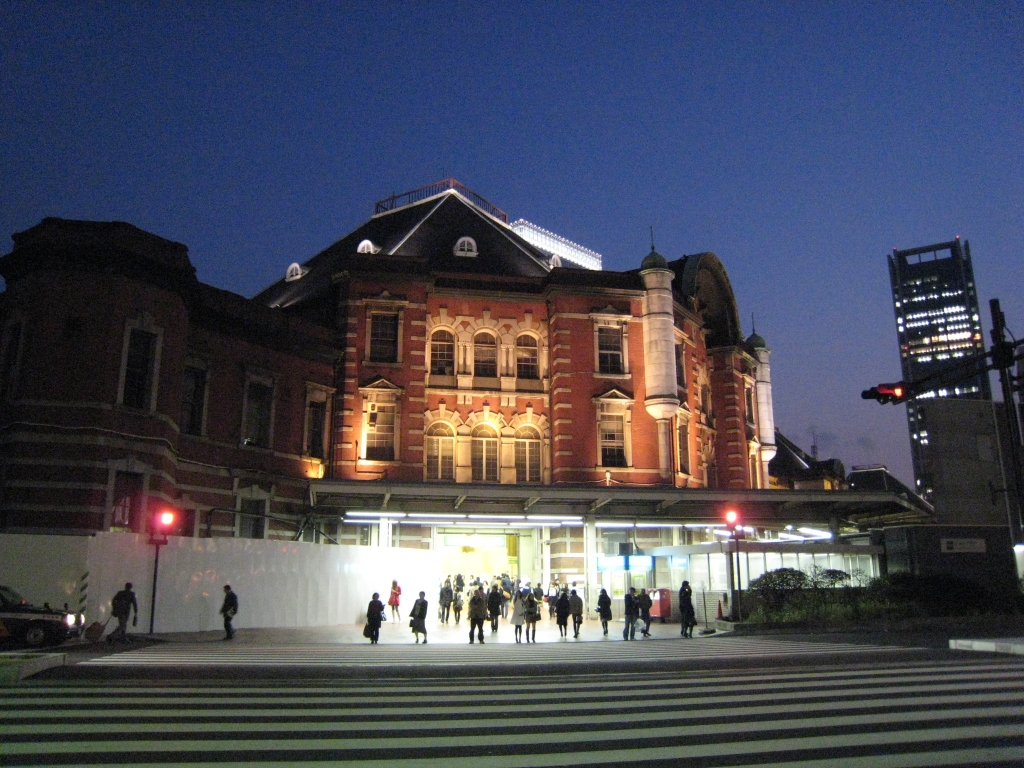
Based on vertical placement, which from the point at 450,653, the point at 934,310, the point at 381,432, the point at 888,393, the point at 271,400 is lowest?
the point at 450,653

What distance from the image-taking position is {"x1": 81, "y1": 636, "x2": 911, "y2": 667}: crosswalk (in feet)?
51.1

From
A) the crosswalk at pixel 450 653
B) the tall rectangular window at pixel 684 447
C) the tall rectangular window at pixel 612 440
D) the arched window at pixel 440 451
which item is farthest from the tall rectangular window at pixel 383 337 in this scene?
the crosswalk at pixel 450 653

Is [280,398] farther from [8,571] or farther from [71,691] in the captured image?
[71,691]

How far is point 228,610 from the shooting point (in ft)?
75.4

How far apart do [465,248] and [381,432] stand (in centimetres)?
1013

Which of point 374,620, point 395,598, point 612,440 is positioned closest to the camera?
point 374,620

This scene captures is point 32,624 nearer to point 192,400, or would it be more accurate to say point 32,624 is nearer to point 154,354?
point 154,354

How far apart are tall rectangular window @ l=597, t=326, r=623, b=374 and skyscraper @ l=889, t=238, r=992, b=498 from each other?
167529 millimetres

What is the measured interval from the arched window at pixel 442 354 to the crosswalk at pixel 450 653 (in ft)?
60.8

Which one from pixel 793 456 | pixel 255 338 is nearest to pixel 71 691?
pixel 255 338

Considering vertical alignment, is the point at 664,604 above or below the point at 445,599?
below

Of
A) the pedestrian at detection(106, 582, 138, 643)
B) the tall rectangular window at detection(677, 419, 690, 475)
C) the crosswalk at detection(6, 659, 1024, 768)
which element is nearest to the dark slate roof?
the tall rectangular window at detection(677, 419, 690, 475)

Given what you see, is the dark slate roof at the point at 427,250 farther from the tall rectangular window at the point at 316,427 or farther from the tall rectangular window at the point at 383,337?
the tall rectangular window at the point at 316,427

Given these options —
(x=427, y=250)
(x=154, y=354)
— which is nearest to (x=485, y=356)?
(x=427, y=250)
